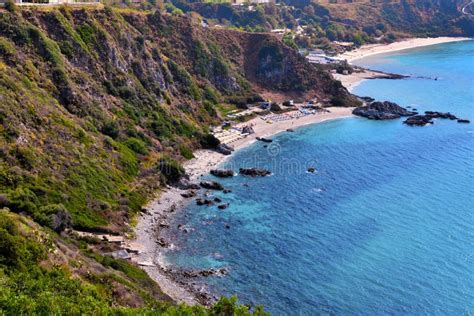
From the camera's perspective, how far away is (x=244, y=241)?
82.0 metres

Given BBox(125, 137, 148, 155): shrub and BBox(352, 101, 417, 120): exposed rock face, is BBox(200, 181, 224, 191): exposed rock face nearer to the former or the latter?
BBox(125, 137, 148, 155): shrub

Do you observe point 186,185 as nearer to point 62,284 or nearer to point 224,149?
point 224,149

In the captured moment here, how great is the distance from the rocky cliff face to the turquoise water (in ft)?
42.1

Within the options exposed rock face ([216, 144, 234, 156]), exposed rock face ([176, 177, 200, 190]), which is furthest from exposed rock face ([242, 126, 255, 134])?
exposed rock face ([176, 177, 200, 190])

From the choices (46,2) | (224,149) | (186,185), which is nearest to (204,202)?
(186,185)

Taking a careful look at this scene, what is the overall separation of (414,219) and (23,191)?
57.1 metres

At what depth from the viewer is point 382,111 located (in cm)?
15312

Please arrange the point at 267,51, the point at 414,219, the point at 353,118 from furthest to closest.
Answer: the point at 267,51
the point at 353,118
the point at 414,219

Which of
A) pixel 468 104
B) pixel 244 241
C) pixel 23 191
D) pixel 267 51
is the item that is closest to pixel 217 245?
pixel 244 241

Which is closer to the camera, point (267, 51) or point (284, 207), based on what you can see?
point (284, 207)

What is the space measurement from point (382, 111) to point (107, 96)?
7639 centimetres

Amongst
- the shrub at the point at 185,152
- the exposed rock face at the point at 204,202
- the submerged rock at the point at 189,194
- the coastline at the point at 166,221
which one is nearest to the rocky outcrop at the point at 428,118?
the coastline at the point at 166,221

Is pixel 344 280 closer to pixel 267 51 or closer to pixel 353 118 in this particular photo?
pixel 353 118

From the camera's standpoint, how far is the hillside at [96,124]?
184 feet
